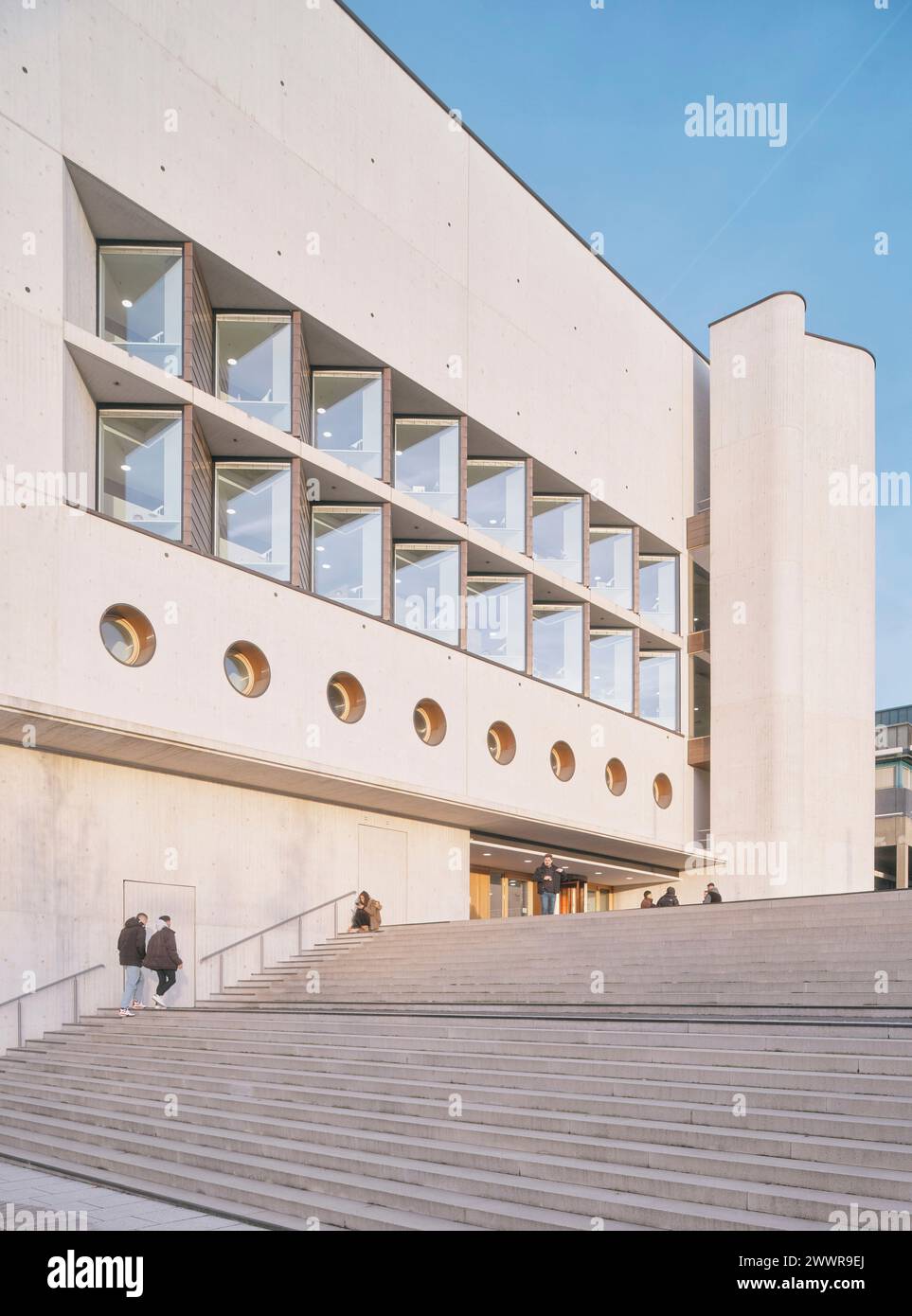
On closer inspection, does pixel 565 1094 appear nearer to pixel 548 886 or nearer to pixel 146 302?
pixel 548 886

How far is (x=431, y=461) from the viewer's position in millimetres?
26094

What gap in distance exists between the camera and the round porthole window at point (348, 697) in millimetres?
22703

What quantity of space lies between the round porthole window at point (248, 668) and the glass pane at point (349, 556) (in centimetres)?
281

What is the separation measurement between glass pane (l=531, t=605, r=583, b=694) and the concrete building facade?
0.10 meters

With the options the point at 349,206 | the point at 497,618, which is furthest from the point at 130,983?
the point at 349,206

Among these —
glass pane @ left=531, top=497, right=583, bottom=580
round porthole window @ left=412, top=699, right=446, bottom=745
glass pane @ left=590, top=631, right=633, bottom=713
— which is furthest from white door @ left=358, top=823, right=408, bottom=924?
glass pane @ left=531, top=497, right=583, bottom=580

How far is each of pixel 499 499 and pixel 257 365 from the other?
7098mm

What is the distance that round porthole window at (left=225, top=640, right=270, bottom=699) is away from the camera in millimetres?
20766

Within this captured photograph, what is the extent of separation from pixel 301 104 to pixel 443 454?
725 cm

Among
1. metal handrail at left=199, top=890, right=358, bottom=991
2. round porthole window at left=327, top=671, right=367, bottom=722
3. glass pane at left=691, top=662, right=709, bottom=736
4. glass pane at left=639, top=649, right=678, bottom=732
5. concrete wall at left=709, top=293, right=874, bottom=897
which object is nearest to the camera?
metal handrail at left=199, top=890, right=358, bottom=991

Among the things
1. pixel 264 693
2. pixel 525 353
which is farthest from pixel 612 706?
pixel 264 693

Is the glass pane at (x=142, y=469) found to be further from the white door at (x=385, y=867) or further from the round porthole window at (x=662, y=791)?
the round porthole window at (x=662, y=791)

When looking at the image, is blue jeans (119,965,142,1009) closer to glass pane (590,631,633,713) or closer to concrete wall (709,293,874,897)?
glass pane (590,631,633,713)
